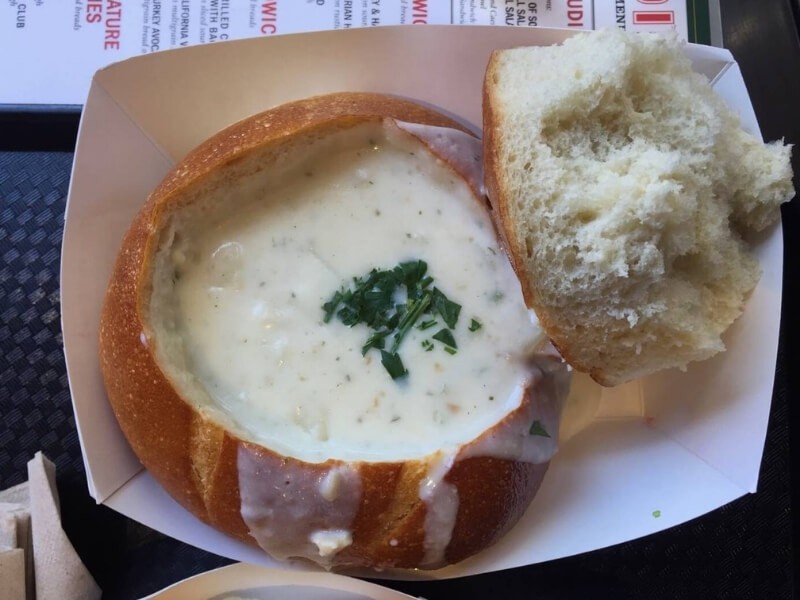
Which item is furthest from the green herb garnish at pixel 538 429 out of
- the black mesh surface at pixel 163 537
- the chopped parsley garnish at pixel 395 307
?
the black mesh surface at pixel 163 537

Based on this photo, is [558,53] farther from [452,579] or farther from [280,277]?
[452,579]

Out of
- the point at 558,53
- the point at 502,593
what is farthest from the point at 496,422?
the point at 558,53

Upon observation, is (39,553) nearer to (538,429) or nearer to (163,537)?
(163,537)

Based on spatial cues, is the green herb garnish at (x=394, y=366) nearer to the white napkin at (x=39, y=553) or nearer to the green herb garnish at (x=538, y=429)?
the green herb garnish at (x=538, y=429)

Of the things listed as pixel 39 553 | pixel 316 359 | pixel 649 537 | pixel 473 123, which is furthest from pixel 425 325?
pixel 39 553

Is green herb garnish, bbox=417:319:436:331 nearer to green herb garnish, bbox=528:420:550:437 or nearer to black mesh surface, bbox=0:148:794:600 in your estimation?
green herb garnish, bbox=528:420:550:437

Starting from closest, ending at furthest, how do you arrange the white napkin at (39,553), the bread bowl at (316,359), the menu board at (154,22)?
the bread bowl at (316,359)
the white napkin at (39,553)
the menu board at (154,22)
